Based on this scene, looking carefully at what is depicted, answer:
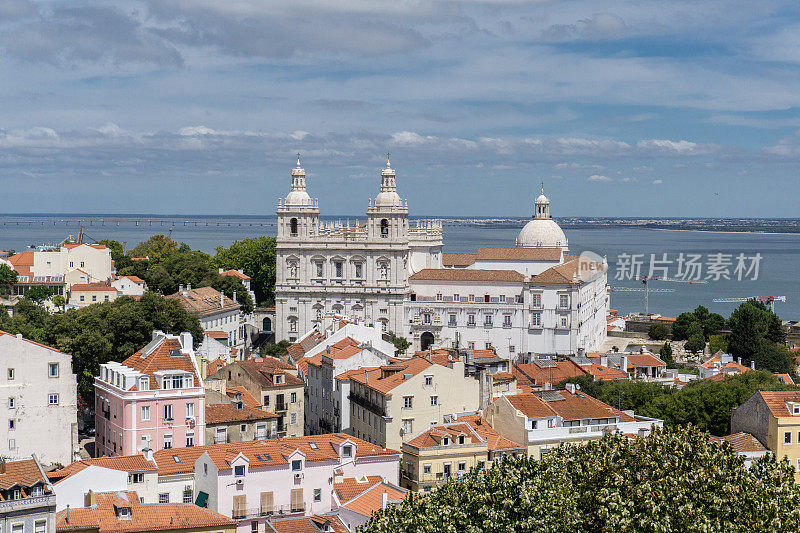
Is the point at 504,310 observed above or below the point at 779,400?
below

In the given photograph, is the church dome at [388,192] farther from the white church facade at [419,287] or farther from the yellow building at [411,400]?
the yellow building at [411,400]

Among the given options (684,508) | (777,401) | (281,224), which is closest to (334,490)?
(684,508)

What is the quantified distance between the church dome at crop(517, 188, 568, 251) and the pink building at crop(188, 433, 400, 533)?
2075 inches

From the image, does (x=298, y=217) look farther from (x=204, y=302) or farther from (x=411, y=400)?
(x=411, y=400)

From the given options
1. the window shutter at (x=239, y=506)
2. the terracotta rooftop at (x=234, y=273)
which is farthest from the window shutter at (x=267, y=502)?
the terracotta rooftop at (x=234, y=273)

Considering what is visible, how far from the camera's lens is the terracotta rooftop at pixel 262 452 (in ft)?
92.6

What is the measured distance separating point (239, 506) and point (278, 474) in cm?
127

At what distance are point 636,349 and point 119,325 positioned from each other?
3498cm

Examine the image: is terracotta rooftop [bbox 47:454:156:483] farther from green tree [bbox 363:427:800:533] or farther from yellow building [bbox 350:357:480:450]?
green tree [bbox 363:427:800:533]

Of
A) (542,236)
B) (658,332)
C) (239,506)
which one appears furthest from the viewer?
(542,236)

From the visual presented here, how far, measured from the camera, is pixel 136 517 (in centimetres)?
2498

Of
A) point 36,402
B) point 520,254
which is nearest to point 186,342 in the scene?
point 36,402

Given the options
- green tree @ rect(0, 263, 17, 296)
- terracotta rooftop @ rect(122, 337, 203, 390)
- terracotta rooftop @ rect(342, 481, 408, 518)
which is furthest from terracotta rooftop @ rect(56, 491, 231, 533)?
green tree @ rect(0, 263, 17, 296)

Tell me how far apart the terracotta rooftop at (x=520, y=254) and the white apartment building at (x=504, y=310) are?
2264 mm
